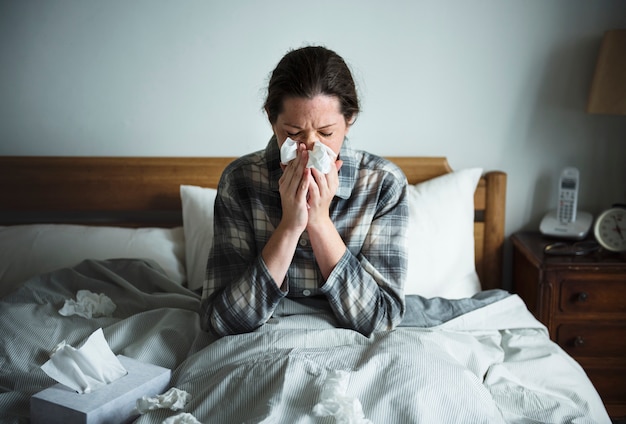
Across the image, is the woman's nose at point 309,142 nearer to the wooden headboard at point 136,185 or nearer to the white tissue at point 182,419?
the white tissue at point 182,419

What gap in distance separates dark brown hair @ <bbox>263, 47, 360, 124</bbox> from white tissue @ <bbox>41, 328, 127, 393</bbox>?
657 mm

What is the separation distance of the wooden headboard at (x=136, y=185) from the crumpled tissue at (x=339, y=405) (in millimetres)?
1286

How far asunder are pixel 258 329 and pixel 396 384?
0.44 meters

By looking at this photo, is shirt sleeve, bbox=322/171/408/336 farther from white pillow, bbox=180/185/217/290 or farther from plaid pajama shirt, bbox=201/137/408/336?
white pillow, bbox=180/185/217/290

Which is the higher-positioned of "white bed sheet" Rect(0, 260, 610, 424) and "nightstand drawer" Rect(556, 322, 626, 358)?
"white bed sheet" Rect(0, 260, 610, 424)

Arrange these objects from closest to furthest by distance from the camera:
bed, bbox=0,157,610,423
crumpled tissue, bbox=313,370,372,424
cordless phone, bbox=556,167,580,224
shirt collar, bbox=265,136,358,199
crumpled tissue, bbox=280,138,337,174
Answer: crumpled tissue, bbox=313,370,372,424
bed, bbox=0,157,610,423
crumpled tissue, bbox=280,138,337,174
shirt collar, bbox=265,136,358,199
cordless phone, bbox=556,167,580,224

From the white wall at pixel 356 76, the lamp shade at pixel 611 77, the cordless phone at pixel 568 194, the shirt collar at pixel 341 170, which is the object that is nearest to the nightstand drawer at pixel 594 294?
the cordless phone at pixel 568 194

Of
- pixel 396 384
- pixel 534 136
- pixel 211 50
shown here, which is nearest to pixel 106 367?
pixel 396 384

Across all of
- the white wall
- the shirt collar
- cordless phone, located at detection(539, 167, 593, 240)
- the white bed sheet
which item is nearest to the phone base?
cordless phone, located at detection(539, 167, 593, 240)

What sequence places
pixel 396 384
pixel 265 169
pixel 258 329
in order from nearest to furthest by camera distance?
1. pixel 396 384
2. pixel 258 329
3. pixel 265 169

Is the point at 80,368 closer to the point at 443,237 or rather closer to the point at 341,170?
the point at 341,170

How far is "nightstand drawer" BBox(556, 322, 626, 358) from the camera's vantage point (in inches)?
83.0

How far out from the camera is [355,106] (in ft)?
5.19

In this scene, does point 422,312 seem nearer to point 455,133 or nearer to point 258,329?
point 258,329
